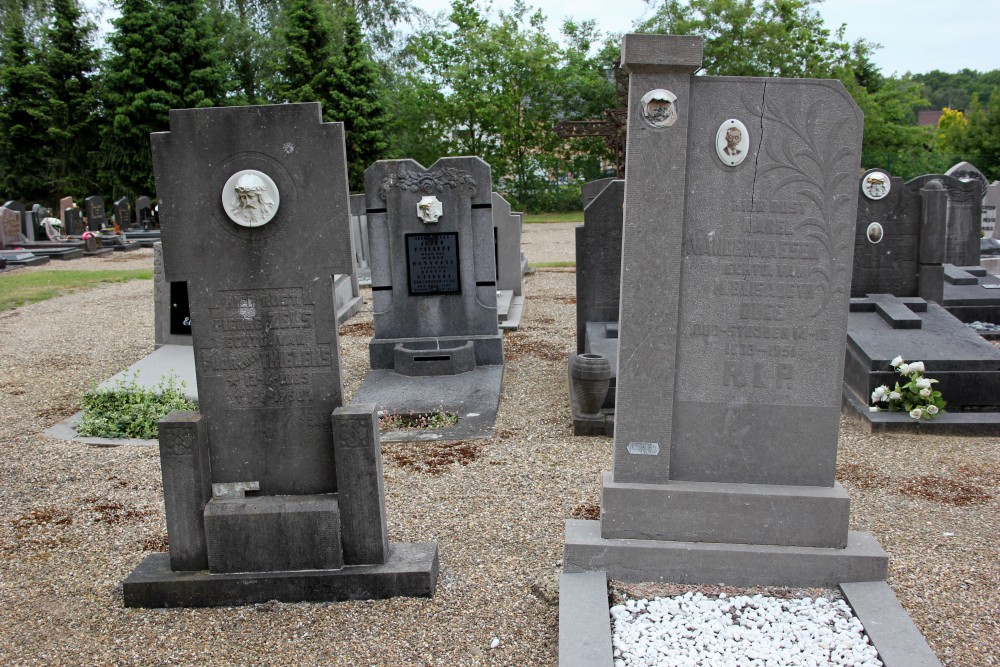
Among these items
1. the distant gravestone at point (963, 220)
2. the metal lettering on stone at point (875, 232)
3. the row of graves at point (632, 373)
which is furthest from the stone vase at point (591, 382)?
the distant gravestone at point (963, 220)

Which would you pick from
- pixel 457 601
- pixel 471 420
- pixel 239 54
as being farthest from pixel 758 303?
pixel 239 54

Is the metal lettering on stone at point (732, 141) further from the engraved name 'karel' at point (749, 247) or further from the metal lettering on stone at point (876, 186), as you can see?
the metal lettering on stone at point (876, 186)

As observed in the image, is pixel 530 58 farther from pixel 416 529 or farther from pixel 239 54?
pixel 416 529

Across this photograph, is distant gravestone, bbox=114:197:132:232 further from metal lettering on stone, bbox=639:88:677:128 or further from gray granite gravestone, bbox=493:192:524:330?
metal lettering on stone, bbox=639:88:677:128

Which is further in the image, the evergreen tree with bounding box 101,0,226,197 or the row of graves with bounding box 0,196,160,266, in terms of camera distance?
the evergreen tree with bounding box 101,0,226,197

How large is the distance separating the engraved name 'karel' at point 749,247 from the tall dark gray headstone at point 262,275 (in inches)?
65.9

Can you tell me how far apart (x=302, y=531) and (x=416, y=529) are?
38.2 inches

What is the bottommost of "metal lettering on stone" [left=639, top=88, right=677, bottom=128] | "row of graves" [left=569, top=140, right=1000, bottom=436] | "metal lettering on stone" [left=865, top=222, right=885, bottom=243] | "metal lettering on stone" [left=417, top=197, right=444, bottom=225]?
"row of graves" [left=569, top=140, right=1000, bottom=436]

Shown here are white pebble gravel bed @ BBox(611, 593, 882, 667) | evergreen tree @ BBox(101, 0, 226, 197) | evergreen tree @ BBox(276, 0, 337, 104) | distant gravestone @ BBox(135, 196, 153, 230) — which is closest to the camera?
white pebble gravel bed @ BBox(611, 593, 882, 667)

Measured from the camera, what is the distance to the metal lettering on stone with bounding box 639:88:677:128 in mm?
3422

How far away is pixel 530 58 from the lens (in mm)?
32656

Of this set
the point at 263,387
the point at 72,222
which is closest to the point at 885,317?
the point at 263,387

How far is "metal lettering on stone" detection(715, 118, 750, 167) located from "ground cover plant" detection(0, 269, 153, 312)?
13.4 m

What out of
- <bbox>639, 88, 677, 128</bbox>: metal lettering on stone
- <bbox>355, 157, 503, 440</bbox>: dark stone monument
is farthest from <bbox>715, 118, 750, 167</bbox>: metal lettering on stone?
<bbox>355, 157, 503, 440</bbox>: dark stone monument
